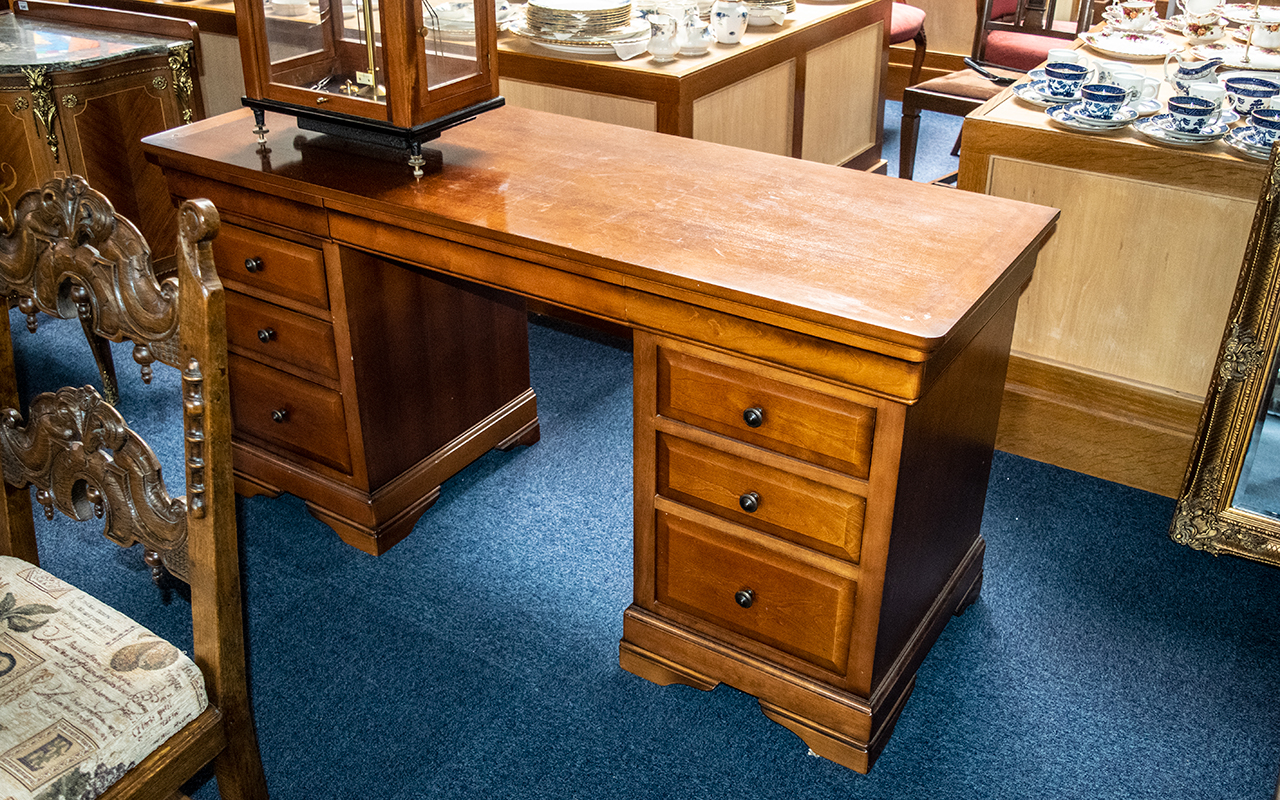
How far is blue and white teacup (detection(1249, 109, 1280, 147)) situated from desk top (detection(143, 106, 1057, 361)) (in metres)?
0.76

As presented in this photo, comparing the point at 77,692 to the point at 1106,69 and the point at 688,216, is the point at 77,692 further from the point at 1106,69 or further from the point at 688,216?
the point at 1106,69

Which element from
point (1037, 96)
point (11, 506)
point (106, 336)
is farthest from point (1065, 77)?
point (11, 506)

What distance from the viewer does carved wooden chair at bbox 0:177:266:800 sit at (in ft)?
3.93

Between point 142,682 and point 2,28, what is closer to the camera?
point 142,682

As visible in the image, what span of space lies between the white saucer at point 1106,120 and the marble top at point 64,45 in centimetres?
262

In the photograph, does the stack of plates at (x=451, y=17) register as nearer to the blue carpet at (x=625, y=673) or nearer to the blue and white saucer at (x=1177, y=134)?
the blue carpet at (x=625, y=673)

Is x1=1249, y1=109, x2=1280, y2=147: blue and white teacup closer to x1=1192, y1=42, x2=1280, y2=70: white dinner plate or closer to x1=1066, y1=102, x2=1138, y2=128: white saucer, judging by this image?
x1=1066, y1=102, x2=1138, y2=128: white saucer

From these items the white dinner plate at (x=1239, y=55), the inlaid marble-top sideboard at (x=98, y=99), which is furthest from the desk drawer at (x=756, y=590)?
the inlaid marble-top sideboard at (x=98, y=99)

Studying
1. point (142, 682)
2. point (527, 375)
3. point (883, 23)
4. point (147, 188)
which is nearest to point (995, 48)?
point (883, 23)

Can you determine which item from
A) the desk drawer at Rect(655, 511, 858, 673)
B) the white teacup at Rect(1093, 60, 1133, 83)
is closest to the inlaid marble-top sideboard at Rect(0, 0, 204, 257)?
the desk drawer at Rect(655, 511, 858, 673)

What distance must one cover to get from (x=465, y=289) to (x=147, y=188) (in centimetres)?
164

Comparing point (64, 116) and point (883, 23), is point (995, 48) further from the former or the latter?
point (64, 116)

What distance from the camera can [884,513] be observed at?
157 centimetres

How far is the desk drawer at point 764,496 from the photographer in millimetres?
1619
